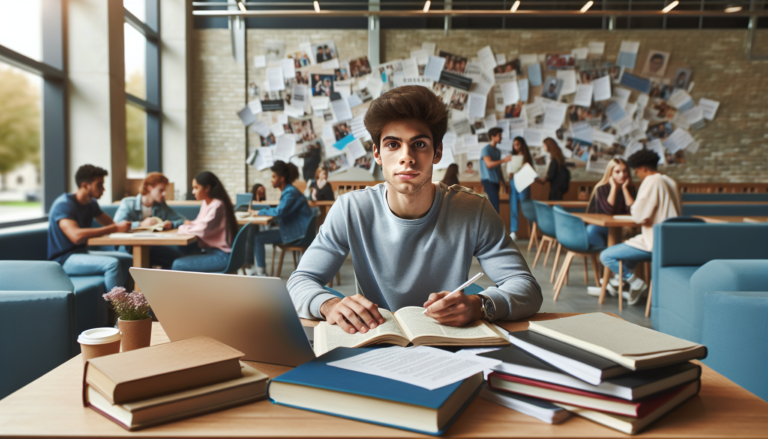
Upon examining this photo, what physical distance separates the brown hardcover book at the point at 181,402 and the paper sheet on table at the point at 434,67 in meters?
8.74

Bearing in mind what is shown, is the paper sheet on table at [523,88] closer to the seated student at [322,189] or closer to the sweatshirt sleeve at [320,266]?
the seated student at [322,189]

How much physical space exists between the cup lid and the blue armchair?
1069 millimetres

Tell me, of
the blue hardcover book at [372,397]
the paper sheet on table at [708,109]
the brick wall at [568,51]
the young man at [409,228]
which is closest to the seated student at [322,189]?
the brick wall at [568,51]

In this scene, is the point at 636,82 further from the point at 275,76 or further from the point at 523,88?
the point at 275,76

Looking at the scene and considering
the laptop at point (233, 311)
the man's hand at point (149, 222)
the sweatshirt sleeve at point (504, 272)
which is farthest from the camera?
the man's hand at point (149, 222)

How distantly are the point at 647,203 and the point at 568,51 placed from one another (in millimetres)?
5973

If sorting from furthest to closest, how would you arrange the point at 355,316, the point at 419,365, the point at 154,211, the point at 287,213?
the point at 287,213 < the point at 154,211 < the point at 355,316 < the point at 419,365

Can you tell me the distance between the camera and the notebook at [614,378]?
64cm

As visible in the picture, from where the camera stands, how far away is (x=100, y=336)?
86 centimetres

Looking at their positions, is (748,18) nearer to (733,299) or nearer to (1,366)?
(733,299)

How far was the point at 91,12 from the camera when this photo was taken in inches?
214

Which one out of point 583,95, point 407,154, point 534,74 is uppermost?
point 534,74

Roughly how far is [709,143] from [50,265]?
1002 cm

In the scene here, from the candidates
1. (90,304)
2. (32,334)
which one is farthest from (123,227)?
(32,334)
